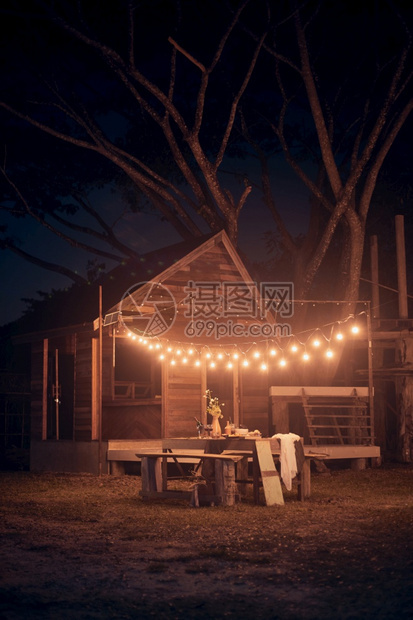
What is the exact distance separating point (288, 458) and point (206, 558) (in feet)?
17.1

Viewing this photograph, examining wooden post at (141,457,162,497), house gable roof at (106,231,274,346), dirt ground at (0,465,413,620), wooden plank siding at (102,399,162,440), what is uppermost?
house gable roof at (106,231,274,346)

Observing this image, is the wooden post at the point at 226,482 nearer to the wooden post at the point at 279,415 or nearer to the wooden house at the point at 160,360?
the wooden house at the point at 160,360

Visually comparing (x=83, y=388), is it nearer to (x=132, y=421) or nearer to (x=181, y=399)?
(x=132, y=421)

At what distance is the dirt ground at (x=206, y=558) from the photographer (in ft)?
19.2

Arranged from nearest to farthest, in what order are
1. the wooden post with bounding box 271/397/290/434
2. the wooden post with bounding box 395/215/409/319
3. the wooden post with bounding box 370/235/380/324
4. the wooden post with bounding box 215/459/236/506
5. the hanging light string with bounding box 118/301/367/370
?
the wooden post with bounding box 215/459/236/506, the hanging light string with bounding box 118/301/367/370, the wooden post with bounding box 271/397/290/434, the wooden post with bounding box 395/215/409/319, the wooden post with bounding box 370/235/380/324

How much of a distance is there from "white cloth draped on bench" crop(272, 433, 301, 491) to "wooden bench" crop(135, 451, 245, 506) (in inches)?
29.6

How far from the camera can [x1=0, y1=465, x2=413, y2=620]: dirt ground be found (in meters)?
5.84

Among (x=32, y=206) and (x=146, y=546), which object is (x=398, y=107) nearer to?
(x=32, y=206)

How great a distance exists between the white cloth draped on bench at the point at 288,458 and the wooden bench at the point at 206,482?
75cm

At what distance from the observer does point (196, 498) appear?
11984mm

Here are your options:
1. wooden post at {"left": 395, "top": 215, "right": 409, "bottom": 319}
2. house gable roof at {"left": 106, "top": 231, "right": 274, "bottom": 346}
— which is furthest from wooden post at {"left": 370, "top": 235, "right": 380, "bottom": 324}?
house gable roof at {"left": 106, "top": 231, "right": 274, "bottom": 346}

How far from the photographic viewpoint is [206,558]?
7668 millimetres

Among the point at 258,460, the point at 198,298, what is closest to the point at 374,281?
the point at 198,298

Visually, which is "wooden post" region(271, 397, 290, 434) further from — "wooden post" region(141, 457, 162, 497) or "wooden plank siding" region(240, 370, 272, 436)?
"wooden post" region(141, 457, 162, 497)
